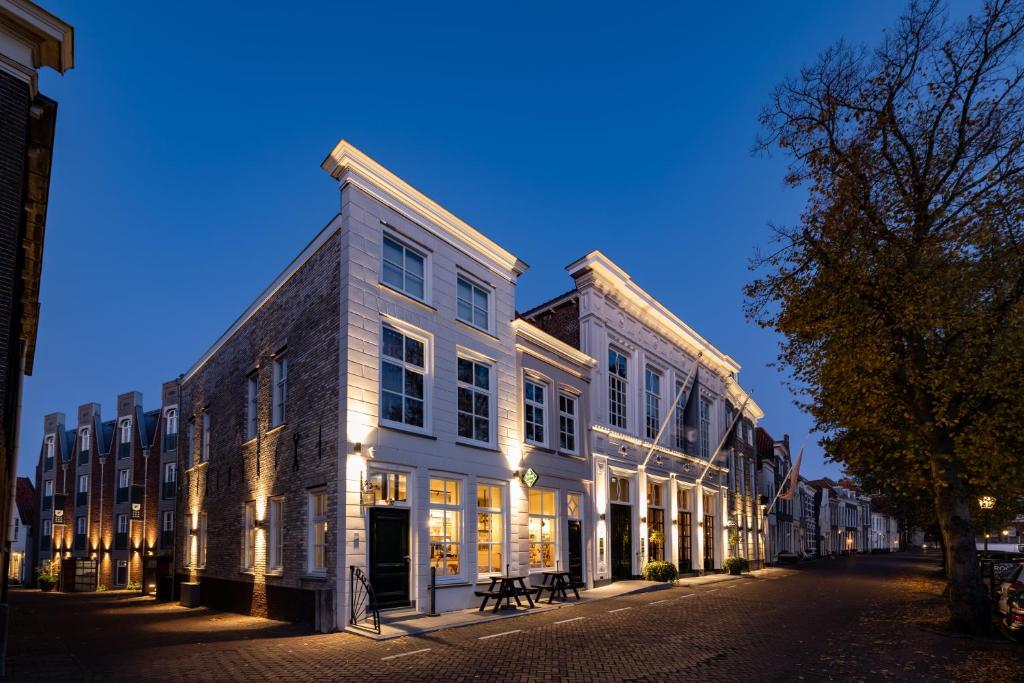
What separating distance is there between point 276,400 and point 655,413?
17002 mm

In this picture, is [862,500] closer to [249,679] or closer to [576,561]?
[576,561]

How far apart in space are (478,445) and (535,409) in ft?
12.3

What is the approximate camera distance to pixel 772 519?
5431cm

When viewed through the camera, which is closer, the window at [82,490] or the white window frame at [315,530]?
the white window frame at [315,530]

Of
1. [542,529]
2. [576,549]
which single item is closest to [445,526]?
[542,529]

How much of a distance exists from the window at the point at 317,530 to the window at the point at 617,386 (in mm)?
12591

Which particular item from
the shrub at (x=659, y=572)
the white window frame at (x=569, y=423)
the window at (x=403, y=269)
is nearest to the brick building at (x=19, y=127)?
the window at (x=403, y=269)

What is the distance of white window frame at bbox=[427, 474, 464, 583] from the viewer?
1641 centimetres

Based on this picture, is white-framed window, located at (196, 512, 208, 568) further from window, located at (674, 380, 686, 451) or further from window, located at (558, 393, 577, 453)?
window, located at (674, 380, 686, 451)

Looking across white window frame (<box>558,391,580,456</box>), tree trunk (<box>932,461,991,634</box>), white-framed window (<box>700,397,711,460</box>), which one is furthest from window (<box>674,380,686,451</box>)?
tree trunk (<box>932,461,991,634</box>)

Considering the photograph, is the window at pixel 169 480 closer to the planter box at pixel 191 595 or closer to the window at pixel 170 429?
the window at pixel 170 429

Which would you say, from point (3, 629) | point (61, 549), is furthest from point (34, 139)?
point (61, 549)

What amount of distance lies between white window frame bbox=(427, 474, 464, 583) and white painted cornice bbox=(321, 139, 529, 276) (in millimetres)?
6223

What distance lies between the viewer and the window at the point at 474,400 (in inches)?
715
